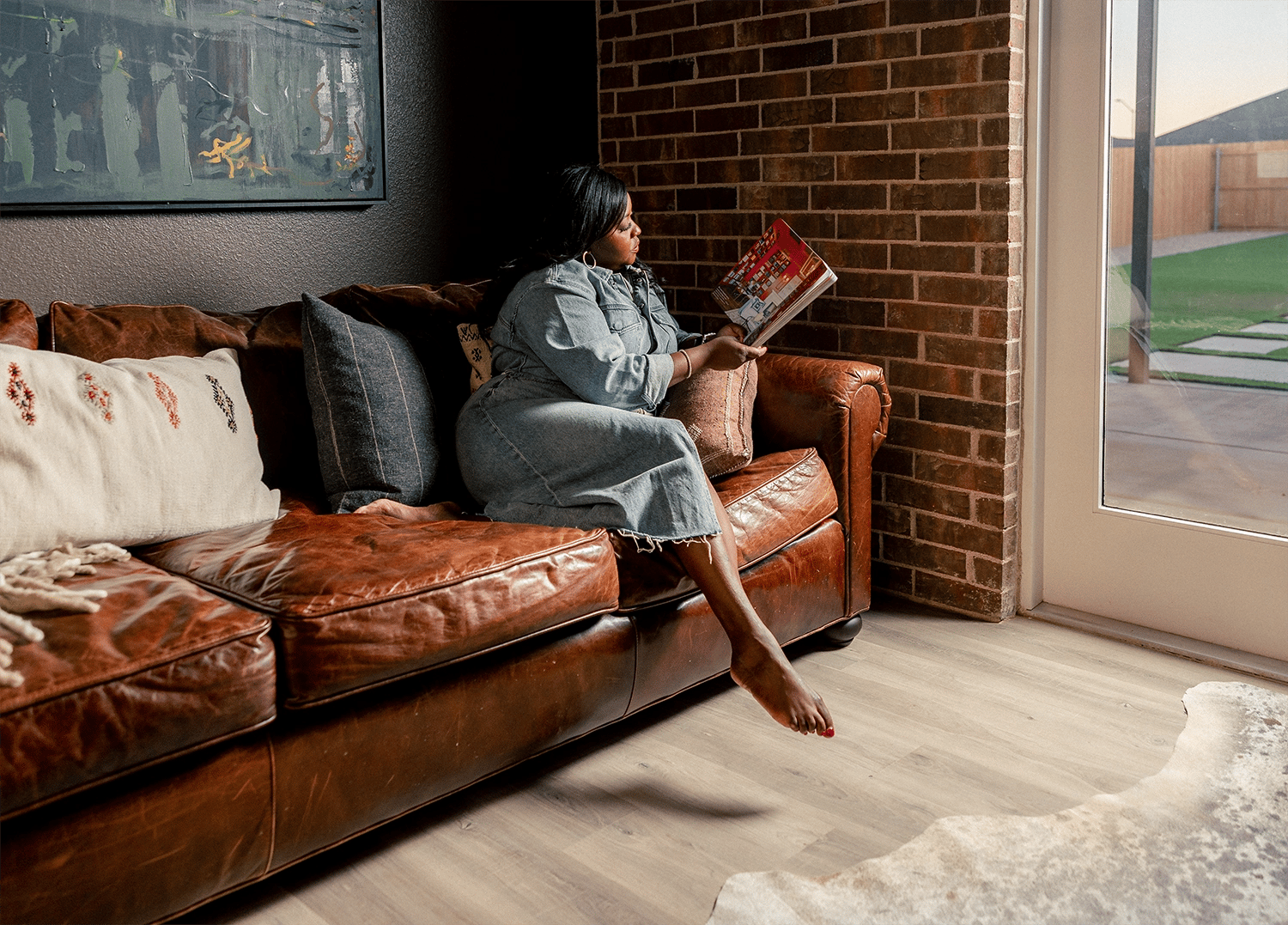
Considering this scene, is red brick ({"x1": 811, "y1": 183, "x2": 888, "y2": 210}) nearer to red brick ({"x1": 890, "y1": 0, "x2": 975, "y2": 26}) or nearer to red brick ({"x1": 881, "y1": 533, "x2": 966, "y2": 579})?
red brick ({"x1": 890, "y1": 0, "x2": 975, "y2": 26})

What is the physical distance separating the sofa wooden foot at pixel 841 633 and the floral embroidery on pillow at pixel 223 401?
1.45 meters

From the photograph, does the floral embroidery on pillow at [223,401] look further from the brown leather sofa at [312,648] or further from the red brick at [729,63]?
the red brick at [729,63]

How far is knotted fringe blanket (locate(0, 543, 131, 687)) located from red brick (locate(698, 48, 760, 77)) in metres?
2.15

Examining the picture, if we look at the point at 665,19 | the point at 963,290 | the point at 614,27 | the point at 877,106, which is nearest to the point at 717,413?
the point at 963,290

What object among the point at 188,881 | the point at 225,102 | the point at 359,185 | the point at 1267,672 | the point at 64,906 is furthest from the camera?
the point at 359,185

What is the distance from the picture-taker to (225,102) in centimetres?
266

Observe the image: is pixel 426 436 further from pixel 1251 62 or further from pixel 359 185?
pixel 1251 62

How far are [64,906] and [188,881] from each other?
6.8 inches

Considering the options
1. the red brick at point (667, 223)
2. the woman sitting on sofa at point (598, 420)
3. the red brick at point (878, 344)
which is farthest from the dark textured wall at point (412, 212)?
the red brick at point (878, 344)

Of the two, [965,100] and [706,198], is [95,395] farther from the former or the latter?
[965,100]

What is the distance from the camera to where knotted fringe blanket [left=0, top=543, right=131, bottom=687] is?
5.00 feet

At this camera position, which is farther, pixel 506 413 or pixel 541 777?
pixel 506 413

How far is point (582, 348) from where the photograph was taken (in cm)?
235

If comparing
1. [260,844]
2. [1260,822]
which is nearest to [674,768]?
[260,844]
